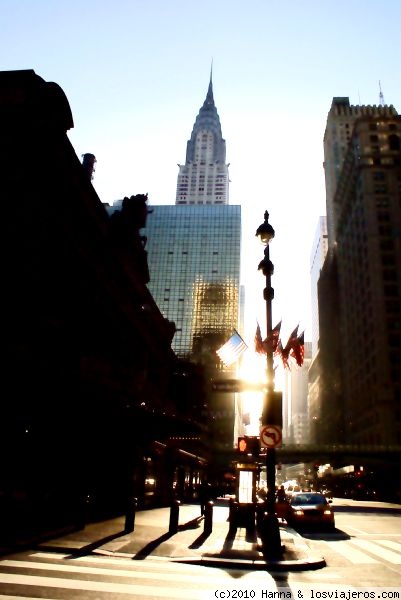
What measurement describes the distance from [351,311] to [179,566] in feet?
364

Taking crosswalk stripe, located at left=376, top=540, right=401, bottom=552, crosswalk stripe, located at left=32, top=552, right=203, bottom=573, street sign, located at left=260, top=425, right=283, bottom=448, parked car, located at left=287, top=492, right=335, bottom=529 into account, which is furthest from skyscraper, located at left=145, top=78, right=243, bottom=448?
crosswalk stripe, located at left=32, top=552, right=203, bottom=573

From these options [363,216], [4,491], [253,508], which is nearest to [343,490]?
[363,216]

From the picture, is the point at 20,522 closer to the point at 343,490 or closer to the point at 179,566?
the point at 179,566

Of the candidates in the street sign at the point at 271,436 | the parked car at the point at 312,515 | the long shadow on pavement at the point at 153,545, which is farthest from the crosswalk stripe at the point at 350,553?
the long shadow on pavement at the point at 153,545

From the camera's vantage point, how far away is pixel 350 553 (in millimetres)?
12828

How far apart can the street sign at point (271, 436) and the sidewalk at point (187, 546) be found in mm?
2707

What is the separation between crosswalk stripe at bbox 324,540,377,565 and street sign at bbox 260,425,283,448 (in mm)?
3437

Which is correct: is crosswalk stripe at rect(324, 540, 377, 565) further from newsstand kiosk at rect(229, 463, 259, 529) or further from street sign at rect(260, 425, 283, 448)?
street sign at rect(260, 425, 283, 448)

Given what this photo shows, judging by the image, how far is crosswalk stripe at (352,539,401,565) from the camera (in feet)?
39.0

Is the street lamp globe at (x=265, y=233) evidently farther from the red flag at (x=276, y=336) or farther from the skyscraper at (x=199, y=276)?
the skyscraper at (x=199, y=276)

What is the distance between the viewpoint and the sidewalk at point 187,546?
10.3 metres

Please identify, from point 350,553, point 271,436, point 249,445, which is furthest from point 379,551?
point 249,445

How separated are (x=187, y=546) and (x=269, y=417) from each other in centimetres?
433

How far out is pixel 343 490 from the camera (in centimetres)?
10688
